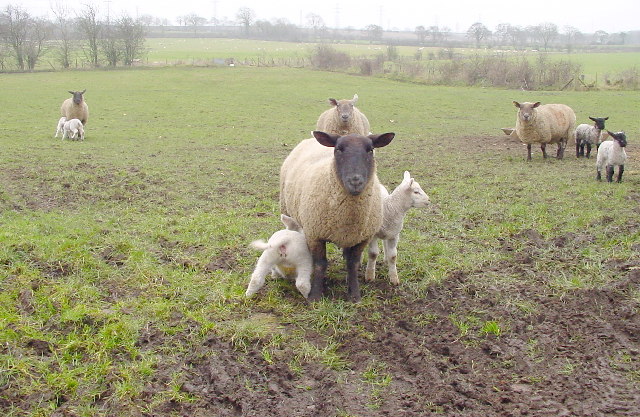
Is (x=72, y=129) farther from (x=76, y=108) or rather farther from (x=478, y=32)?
(x=478, y=32)

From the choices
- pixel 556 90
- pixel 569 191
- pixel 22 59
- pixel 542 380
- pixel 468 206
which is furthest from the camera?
pixel 22 59

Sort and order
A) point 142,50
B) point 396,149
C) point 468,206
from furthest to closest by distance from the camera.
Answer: point 142,50, point 396,149, point 468,206

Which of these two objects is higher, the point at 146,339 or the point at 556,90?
the point at 556,90

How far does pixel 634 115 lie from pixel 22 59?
50.8m

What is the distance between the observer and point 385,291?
6.34m

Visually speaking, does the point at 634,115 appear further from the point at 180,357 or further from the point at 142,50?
the point at 142,50

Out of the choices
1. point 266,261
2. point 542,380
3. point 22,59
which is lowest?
point 542,380

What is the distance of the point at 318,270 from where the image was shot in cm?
609

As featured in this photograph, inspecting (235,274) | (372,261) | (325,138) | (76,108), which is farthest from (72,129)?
(372,261)

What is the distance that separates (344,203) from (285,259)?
0.96 m

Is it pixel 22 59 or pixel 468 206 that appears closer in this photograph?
pixel 468 206

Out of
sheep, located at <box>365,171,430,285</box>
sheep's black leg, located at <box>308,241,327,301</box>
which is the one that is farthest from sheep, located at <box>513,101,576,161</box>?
sheep's black leg, located at <box>308,241,327,301</box>

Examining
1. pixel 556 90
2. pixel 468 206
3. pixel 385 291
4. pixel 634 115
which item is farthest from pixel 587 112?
pixel 385 291

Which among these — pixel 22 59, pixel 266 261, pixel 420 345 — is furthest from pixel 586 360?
pixel 22 59
